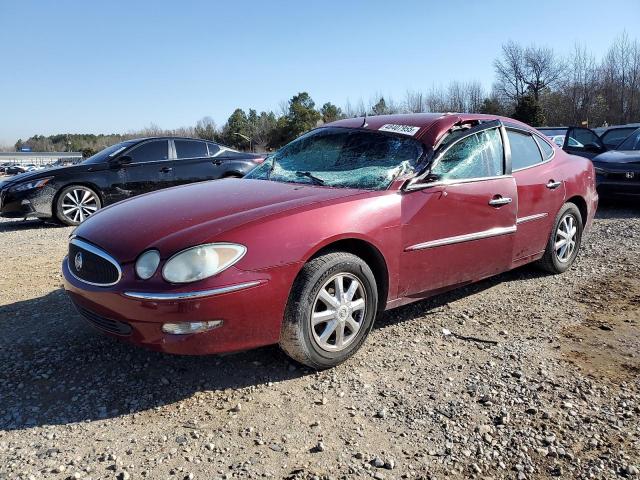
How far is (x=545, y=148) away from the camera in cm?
494

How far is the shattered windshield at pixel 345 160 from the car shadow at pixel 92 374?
1127 mm

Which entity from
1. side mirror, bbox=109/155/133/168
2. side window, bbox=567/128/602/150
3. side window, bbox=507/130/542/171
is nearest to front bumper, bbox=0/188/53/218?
side mirror, bbox=109/155/133/168

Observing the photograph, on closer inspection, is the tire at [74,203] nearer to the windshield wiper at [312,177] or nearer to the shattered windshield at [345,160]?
the shattered windshield at [345,160]

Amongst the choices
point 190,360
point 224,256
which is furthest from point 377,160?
point 190,360

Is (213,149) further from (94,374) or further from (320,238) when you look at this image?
(320,238)

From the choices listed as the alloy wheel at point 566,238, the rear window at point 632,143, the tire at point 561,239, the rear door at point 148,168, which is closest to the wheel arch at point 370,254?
the tire at point 561,239

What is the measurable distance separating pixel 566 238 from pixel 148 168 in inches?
264

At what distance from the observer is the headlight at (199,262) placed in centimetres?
260

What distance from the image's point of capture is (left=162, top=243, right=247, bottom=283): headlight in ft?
8.52

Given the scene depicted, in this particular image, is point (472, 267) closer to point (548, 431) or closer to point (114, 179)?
point (548, 431)

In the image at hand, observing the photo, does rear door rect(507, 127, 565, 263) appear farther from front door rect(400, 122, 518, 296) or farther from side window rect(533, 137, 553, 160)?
front door rect(400, 122, 518, 296)

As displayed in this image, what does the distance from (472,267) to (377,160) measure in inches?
43.5

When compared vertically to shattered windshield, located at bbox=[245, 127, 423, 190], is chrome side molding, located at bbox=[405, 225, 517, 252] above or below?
below

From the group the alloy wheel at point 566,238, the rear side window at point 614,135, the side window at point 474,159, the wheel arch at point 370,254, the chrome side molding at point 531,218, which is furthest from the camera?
the rear side window at point 614,135
